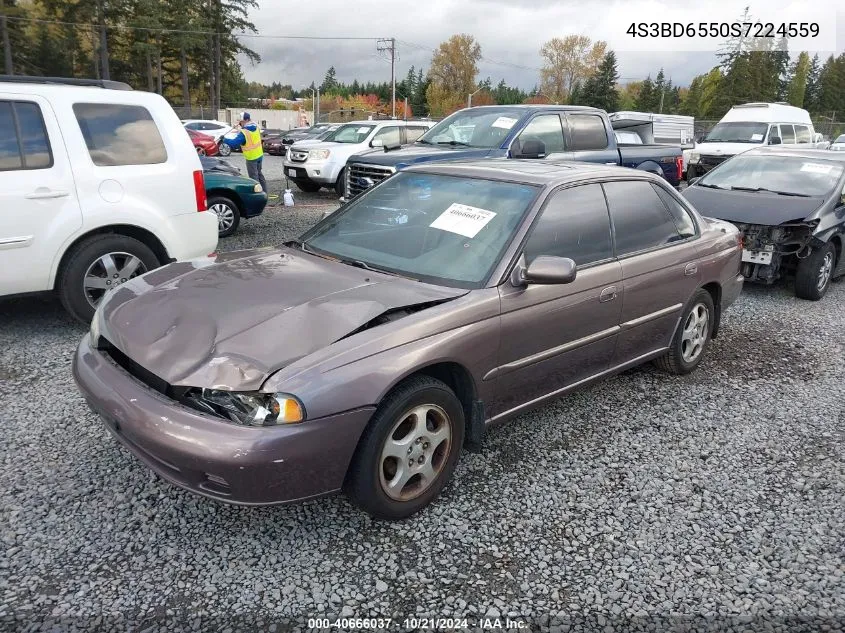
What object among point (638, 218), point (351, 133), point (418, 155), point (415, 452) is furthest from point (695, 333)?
point (351, 133)

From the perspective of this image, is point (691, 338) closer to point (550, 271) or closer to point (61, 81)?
point (550, 271)

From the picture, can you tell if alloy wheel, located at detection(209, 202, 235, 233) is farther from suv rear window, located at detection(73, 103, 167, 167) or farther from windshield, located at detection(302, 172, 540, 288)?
windshield, located at detection(302, 172, 540, 288)

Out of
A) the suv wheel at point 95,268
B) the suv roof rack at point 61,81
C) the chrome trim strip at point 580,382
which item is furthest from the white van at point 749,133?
the suv wheel at point 95,268

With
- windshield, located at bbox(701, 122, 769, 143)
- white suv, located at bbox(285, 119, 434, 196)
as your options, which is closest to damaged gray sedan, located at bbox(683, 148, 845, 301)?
white suv, located at bbox(285, 119, 434, 196)

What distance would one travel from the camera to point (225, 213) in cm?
910

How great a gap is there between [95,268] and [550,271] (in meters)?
3.73

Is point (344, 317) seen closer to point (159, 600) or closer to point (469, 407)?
point (469, 407)

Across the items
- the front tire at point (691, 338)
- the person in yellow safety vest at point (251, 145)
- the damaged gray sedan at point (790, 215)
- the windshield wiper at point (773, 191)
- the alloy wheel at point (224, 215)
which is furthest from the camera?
the person in yellow safety vest at point (251, 145)

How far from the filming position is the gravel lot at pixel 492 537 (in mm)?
2408

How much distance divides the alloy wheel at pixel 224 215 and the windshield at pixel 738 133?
14.6 m

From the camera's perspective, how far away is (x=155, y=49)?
5053 cm

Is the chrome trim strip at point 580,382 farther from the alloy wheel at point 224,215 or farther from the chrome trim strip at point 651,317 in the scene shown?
the alloy wheel at point 224,215

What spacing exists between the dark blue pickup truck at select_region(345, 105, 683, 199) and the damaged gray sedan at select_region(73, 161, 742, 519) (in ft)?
13.0

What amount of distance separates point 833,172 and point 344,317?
25.3 ft
